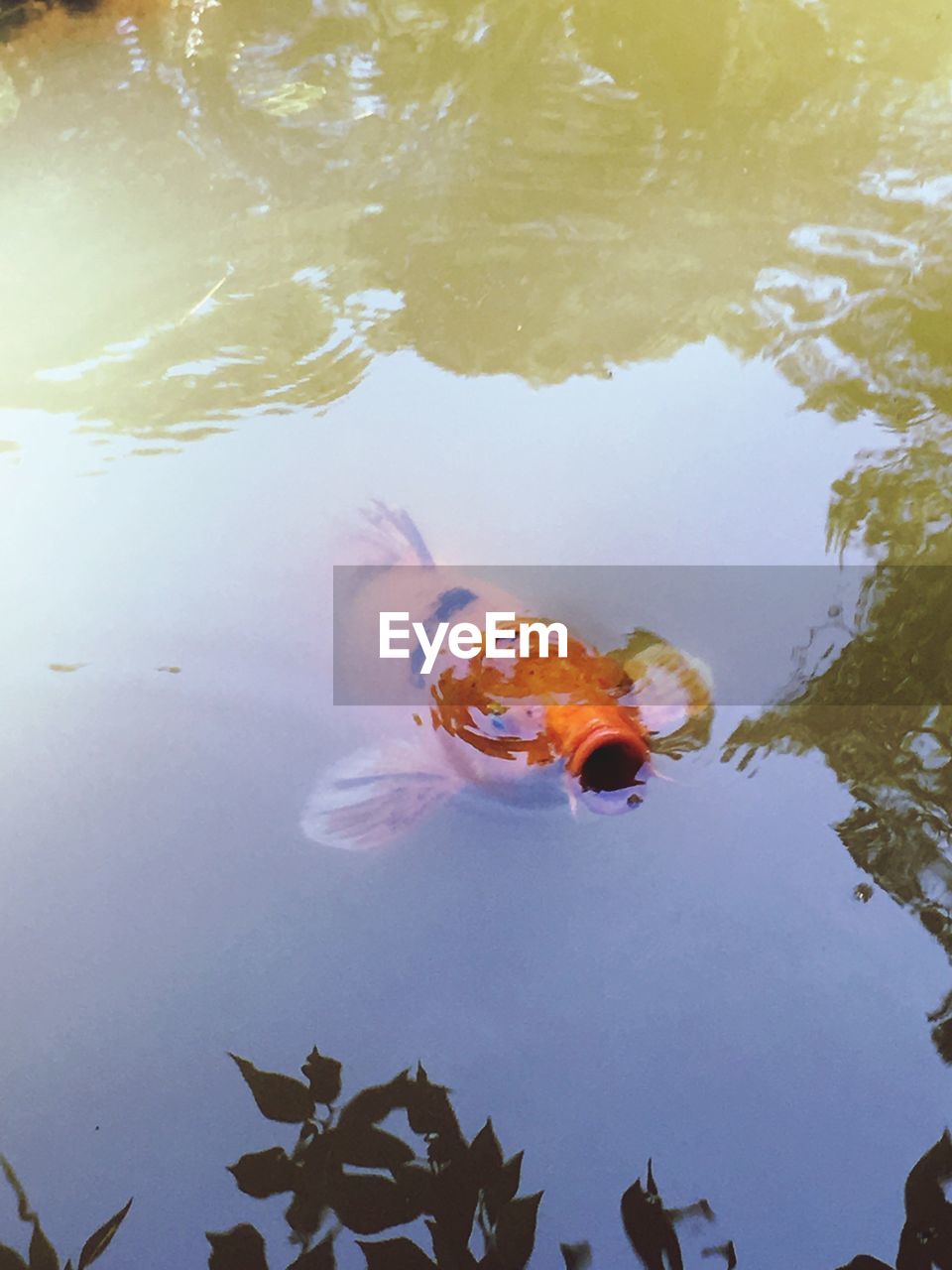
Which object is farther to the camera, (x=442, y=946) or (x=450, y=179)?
(x=450, y=179)

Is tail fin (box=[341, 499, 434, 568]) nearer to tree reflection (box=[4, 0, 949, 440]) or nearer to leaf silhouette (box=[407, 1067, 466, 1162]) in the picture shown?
tree reflection (box=[4, 0, 949, 440])

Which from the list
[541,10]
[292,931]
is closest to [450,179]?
[541,10]

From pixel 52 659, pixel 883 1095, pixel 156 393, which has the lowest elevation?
pixel 883 1095

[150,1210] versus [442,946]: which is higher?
[442,946]

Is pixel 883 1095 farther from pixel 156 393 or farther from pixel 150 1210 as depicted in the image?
pixel 156 393

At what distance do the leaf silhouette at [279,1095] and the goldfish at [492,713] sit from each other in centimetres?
35

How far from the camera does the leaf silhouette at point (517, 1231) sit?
1267 mm

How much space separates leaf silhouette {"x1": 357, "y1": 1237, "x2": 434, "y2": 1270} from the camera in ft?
4.11

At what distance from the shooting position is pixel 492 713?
64.9 inches

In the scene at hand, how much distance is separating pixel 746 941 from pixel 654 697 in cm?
43

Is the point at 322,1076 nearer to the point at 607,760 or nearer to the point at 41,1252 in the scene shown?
the point at 41,1252

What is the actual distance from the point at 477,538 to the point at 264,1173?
3.71 ft

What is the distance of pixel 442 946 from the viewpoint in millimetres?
1483

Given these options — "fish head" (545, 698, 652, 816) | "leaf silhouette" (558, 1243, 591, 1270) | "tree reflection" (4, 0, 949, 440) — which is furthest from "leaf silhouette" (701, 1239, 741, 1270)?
"tree reflection" (4, 0, 949, 440)
